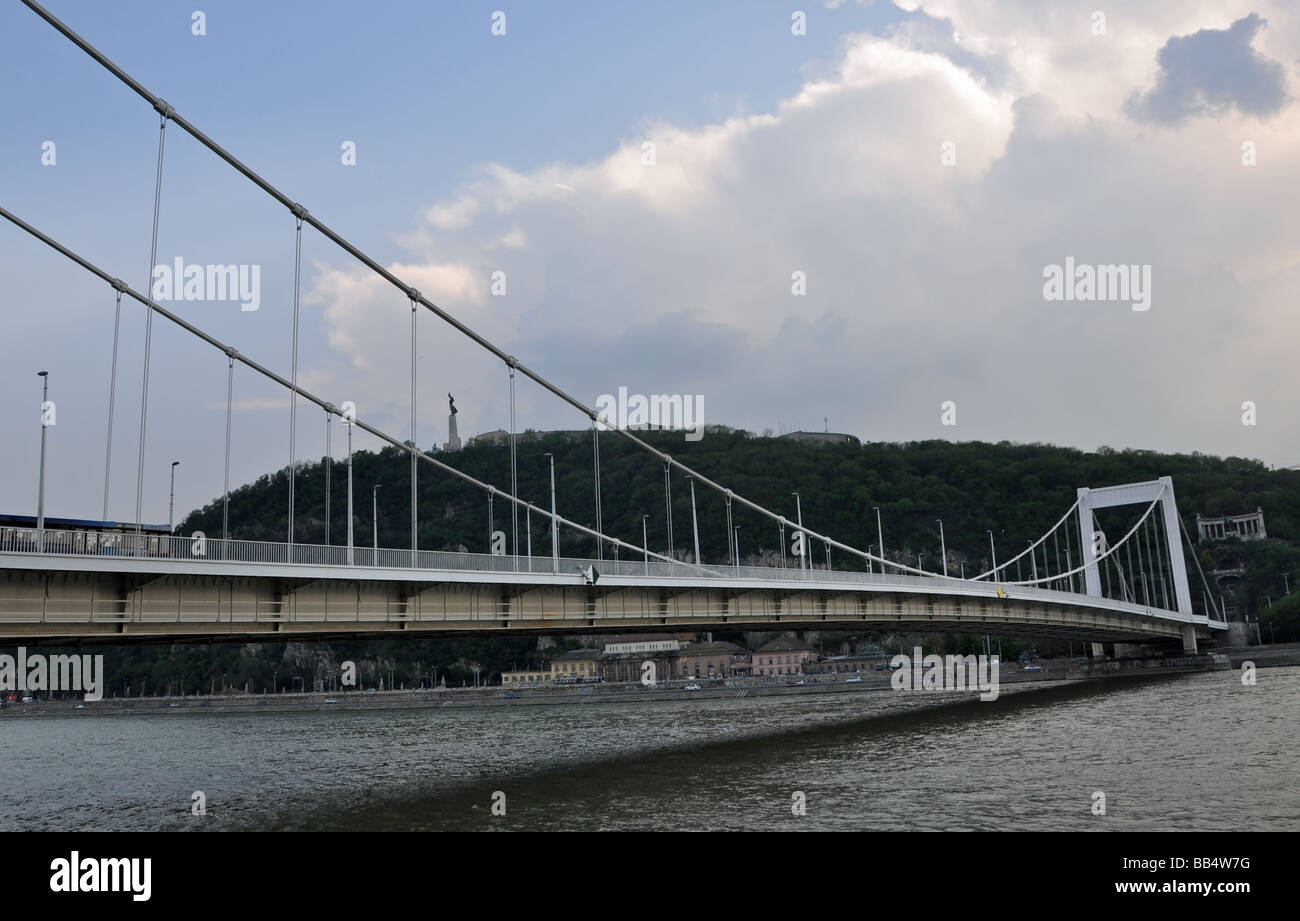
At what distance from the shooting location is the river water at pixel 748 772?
2145 cm

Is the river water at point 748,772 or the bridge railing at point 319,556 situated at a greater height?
the bridge railing at point 319,556

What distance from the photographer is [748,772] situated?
28891 millimetres

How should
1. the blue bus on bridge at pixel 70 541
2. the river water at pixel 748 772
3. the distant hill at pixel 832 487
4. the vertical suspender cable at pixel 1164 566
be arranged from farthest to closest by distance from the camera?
1. the distant hill at pixel 832 487
2. the vertical suspender cable at pixel 1164 566
3. the river water at pixel 748 772
4. the blue bus on bridge at pixel 70 541

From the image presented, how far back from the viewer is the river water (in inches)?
845

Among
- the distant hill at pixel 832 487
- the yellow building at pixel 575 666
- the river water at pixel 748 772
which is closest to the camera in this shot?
the river water at pixel 748 772

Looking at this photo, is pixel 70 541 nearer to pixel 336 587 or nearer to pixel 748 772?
pixel 336 587

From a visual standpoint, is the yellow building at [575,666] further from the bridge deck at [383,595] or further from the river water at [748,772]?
the bridge deck at [383,595]

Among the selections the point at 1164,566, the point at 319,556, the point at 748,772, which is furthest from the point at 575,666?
the point at 319,556

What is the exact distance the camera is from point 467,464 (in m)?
98.1

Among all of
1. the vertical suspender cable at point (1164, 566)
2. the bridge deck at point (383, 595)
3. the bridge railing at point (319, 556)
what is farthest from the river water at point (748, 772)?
the vertical suspender cable at point (1164, 566)

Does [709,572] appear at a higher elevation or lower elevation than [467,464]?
lower
